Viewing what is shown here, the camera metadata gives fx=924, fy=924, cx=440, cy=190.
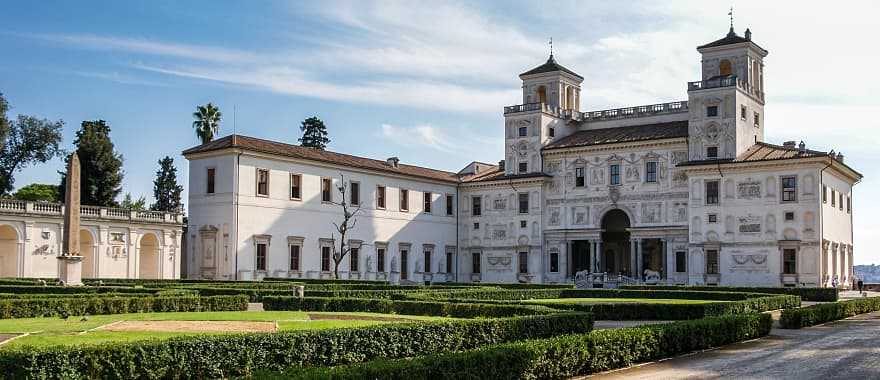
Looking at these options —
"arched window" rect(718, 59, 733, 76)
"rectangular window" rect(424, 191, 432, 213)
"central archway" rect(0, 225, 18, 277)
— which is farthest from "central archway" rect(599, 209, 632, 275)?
"central archway" rect(0, 225, 18, 277)

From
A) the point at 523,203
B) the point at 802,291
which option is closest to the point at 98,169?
the point at 523,203

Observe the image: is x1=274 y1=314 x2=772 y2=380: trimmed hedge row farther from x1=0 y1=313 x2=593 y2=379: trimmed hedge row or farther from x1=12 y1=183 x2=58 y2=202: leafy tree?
x1=12 y1=183 x2=58 y2=202: leafy tree

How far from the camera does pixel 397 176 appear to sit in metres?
57.0

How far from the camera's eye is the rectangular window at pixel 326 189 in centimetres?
5231

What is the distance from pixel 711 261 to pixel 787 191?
216 inches

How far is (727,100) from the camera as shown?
51.7 meters

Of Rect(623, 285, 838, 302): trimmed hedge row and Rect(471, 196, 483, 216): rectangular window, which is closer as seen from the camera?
Rect(623, 285, 838, 302): trimmed hedge row

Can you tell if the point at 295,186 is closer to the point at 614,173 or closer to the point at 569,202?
the point at 569,202

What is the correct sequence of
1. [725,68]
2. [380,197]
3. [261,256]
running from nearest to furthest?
[261,256]
[725,68]
[380,197]

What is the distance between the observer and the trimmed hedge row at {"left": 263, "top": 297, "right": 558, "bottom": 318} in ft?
67.9

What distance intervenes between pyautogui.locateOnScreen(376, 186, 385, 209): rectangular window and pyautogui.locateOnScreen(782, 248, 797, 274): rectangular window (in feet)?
75.4

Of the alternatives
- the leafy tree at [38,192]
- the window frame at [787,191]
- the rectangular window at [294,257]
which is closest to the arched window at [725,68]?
the window frame at [787,191]

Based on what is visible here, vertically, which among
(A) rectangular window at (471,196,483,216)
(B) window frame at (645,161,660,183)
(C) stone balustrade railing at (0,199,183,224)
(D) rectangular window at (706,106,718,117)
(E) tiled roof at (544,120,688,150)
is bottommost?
(C) stone balustrade railing at (0,199,183,224)

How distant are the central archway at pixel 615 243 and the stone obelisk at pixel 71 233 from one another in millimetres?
32555
